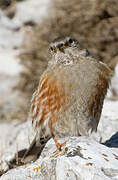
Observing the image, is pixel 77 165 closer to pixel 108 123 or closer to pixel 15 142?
pixel 108 123

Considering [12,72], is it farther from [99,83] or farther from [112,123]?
[99,83]

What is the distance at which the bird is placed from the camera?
219 inches

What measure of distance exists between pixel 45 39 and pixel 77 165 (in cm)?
966

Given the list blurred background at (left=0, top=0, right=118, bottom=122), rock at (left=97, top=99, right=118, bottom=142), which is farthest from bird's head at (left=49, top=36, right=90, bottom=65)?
blurred background at (left=0, top=0, right=118, bottom=122)

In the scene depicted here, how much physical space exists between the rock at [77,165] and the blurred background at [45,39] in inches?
293

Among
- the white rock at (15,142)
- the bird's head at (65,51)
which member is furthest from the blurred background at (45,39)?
the bird's head at (65,51)

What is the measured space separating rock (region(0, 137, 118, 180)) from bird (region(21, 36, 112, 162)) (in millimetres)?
1022

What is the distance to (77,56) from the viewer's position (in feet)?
19.5

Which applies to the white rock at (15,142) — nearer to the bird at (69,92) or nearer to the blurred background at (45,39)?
the bird at (69,92)

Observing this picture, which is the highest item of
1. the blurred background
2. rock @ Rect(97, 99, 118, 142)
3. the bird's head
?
the blurred background

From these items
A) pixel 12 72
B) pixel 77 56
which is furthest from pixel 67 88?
pixel 12 72

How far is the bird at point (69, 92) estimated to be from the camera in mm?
5551

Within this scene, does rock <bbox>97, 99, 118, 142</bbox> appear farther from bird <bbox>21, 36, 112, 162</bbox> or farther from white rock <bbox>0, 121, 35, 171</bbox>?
white rock <bbox>0, 121, 35, 171</bbox>

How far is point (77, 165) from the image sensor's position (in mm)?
3869
